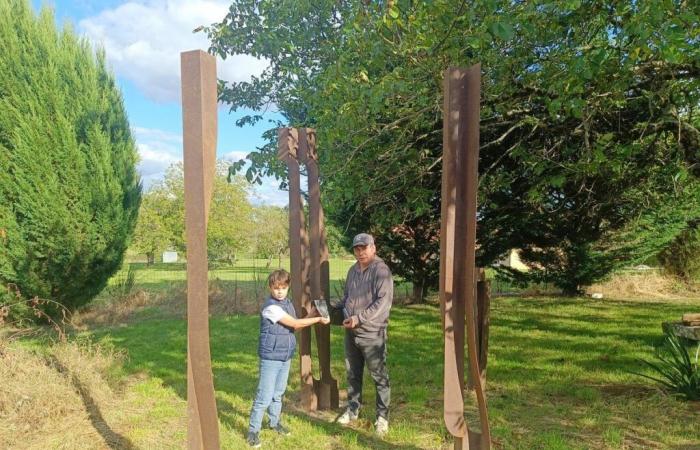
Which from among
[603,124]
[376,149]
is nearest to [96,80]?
[376,149]

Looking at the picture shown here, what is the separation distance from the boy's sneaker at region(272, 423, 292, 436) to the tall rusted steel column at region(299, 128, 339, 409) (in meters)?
0.74

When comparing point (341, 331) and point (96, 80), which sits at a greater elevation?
point (96, 80)

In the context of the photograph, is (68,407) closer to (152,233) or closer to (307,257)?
(307,257)

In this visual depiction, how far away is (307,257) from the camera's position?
514cm

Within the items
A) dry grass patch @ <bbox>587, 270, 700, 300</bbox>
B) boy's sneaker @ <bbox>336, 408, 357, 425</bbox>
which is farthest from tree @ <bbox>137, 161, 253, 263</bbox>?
boy's sneaker @ <bbox>336, 408, 357, 425</bbox>

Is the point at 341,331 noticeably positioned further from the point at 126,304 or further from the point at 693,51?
the point at 693,51

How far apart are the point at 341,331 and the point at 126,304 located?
5568mm

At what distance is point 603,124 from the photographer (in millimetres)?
7750

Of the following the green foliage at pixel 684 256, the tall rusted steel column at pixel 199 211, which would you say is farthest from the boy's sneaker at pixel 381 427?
the green foliage at pixel 684 256

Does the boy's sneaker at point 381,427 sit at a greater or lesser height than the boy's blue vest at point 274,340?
lesser

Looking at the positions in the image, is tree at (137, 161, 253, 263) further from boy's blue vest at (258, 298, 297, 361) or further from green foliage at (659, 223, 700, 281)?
boy's blue vest at (258, 298, 297, 361)

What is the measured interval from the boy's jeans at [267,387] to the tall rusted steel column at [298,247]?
0.76m

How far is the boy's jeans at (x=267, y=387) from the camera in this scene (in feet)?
13.8

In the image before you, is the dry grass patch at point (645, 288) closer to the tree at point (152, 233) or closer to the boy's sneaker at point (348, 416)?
the boy's sneaker at point (348, 416)
